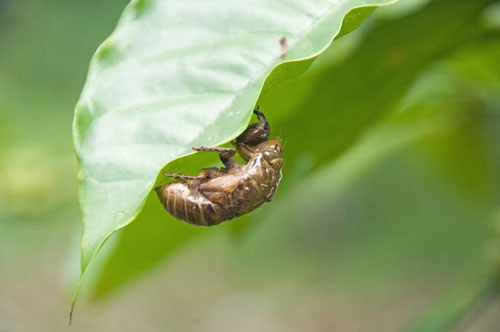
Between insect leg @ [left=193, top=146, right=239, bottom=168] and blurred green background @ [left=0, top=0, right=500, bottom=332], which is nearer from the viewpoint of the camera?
insect leg @ [left=193, top=146, right=239, bottom=168]

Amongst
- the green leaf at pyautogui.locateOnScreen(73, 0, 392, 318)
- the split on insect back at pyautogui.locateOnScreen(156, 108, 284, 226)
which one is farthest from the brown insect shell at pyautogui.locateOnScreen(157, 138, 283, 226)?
the green leaf at pyautogui.locateOnScreen(73, 0, 392, 318)

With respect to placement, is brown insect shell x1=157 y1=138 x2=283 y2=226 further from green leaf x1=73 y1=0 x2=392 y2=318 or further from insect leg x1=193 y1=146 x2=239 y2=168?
green leaf x1=73 y1=0 x2=392 y2=318

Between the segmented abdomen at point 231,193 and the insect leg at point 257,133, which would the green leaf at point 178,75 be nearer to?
the insect leg at point 257,133

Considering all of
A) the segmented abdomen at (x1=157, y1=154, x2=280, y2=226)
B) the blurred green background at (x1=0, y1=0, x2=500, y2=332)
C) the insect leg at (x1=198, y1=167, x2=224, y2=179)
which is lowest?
the blurred green background at (x1=0, y1=0, x2=500, y2=332)

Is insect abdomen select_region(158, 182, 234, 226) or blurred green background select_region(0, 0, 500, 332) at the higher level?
insect abdomen select_region(158, 182, 234, 226)

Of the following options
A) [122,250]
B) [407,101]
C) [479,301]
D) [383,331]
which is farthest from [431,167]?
[383,331]

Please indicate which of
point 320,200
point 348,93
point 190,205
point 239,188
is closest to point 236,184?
point 239,188
